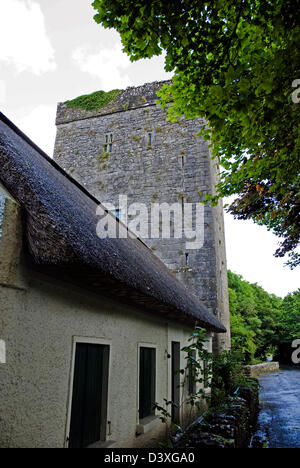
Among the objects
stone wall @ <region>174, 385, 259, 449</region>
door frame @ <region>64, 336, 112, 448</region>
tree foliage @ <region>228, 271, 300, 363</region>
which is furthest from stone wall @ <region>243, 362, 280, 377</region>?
door frame @ <region>64, 336, 112, 448</region>

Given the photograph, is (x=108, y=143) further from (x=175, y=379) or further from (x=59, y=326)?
(x=59, y=326)

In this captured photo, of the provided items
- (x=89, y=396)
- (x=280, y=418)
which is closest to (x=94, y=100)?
(x=89, y=396)

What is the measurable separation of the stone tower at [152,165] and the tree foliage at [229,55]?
7214 mm

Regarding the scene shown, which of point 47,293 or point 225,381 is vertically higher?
point 47,293

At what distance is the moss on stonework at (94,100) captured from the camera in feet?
50.8

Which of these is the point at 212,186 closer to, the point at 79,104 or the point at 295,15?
the point at 79,104

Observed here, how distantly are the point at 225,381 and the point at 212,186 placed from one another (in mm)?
7322

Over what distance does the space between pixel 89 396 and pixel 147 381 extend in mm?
1922

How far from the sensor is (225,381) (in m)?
9.87

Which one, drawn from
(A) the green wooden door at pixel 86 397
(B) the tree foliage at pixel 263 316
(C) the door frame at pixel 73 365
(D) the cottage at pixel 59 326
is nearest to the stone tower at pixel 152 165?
(D) the cottage at pixel 59 326

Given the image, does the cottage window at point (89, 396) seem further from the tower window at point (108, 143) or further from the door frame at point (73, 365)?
the tower window at point (108, 143)

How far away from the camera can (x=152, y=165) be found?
13586 mm
